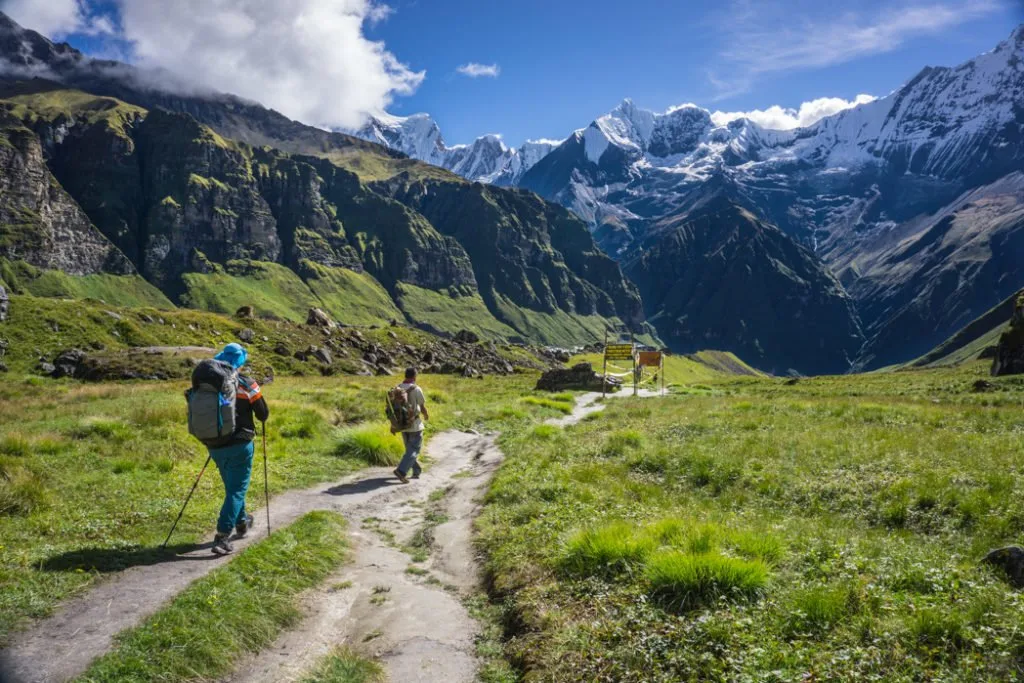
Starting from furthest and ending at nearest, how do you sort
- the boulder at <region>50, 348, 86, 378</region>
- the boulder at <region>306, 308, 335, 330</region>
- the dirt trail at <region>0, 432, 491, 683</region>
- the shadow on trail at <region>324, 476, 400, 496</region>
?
the boulder at <region>306, 308, 335, 330</region>
the boulder at <region>50, 348, 86, 378</region>
the shadow on trail at <region>324, 476, 400, 496</region>
the dirt trail at <region>0, 432, 491, 683</region>

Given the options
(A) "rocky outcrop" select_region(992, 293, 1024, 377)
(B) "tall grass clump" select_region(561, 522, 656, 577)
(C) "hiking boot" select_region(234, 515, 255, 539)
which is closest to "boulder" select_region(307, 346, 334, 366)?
(C) "hiking boot" select_region(234, 515, 255, 539)

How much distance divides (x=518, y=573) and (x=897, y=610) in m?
5.45

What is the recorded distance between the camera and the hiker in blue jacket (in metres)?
11.0

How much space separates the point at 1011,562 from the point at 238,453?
12195 millimetres

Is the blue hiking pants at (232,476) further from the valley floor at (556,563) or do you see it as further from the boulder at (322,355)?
the boulder at (322,355)

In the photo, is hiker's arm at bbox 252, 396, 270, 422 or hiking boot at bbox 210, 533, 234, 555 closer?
hiking boot at bbox 210, 533, 234, 555

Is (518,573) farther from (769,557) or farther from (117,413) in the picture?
(117,413)

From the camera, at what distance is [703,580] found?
8.03m

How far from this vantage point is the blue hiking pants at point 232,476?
432 inches

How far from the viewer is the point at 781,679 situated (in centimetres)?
605

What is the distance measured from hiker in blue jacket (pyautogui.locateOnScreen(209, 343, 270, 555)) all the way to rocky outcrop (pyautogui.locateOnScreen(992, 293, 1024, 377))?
5910cm

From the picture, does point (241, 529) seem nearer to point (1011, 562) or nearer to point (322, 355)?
point (1011, 562)

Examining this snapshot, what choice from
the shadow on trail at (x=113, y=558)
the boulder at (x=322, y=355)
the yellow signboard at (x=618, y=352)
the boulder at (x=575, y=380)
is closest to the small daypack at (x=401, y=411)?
the shadow on trail at (x=113, y=558)

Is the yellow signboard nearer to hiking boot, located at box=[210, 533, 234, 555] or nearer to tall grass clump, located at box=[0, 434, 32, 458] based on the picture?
tall grass clump, located at box=[0, 434, 32, 458]
